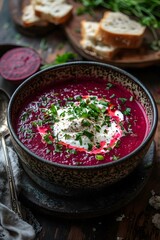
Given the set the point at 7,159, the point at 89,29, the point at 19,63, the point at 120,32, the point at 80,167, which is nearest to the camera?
the point at 80,167

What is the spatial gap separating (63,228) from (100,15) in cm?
212

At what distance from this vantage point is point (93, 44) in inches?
130

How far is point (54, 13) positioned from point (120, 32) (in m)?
0.63

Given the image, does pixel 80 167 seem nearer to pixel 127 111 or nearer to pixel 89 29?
pixel 127 111

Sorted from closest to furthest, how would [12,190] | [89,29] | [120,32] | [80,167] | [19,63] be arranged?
1. [80,167]
2. [12,190]
3. [19,63]
4. [120,32]
5. [89,29]

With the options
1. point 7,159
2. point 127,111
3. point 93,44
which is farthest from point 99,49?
point 7,159

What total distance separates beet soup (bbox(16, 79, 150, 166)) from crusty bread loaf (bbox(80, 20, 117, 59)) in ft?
2.02

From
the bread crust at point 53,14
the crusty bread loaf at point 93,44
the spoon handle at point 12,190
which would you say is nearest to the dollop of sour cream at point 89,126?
the spoon handle at point 12,190

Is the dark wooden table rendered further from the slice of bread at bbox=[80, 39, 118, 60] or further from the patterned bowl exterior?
the slice of bread at bbox=[80, 39, 118, 60]

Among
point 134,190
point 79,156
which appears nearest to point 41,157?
point 79,156

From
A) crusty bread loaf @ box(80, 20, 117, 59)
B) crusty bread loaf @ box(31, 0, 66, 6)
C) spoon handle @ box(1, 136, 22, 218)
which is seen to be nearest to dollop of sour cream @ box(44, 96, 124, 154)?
spoon handle @ box(1, 136, 22, 218)

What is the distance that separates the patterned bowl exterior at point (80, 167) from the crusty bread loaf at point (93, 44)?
1.94ft

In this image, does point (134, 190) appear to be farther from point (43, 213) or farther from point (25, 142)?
point (25, 142)

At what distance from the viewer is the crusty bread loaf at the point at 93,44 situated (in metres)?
3.19
